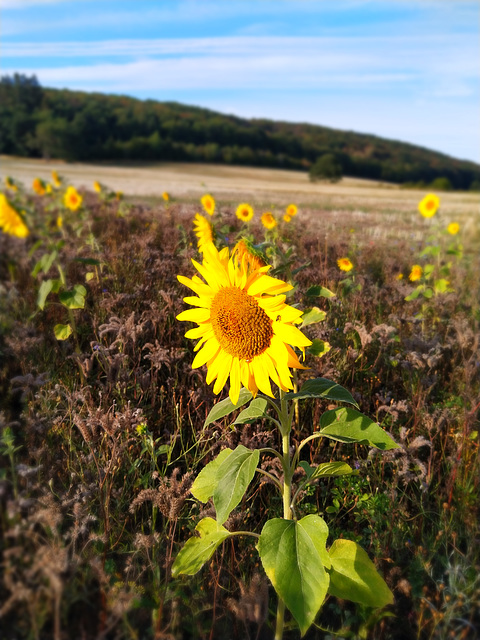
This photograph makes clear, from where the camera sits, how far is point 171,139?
69.9 metres

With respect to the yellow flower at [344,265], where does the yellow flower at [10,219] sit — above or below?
above

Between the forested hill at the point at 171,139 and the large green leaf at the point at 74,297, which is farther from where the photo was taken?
the forested hill at the point at 171,139

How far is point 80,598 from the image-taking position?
4.18 ft

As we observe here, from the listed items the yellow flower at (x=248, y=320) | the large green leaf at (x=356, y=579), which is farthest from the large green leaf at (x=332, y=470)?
the yellow flower at (x=248, y=320)

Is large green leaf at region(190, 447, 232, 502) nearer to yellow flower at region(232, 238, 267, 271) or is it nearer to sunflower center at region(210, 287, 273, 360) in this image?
sunflower center at region(210, 287, 273, 360)

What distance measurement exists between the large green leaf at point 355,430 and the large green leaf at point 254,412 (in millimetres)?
269

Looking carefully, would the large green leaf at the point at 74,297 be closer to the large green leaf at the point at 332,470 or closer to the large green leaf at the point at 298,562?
the large green leaf at the point at 332,470

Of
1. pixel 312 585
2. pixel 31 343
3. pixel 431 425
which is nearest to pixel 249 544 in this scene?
pixel 312 585

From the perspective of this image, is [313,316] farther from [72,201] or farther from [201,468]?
[72,201]

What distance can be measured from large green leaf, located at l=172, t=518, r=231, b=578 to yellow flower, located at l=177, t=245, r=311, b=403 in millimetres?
593

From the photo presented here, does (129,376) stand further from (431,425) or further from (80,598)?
(431,425)

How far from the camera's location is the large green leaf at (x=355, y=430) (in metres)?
1.81

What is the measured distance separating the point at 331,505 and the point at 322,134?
79.3 m

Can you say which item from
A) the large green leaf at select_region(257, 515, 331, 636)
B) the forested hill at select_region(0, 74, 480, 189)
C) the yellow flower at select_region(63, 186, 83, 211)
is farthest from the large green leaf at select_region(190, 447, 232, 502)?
the forested hill at select_region(0, 74, 480, 189)
